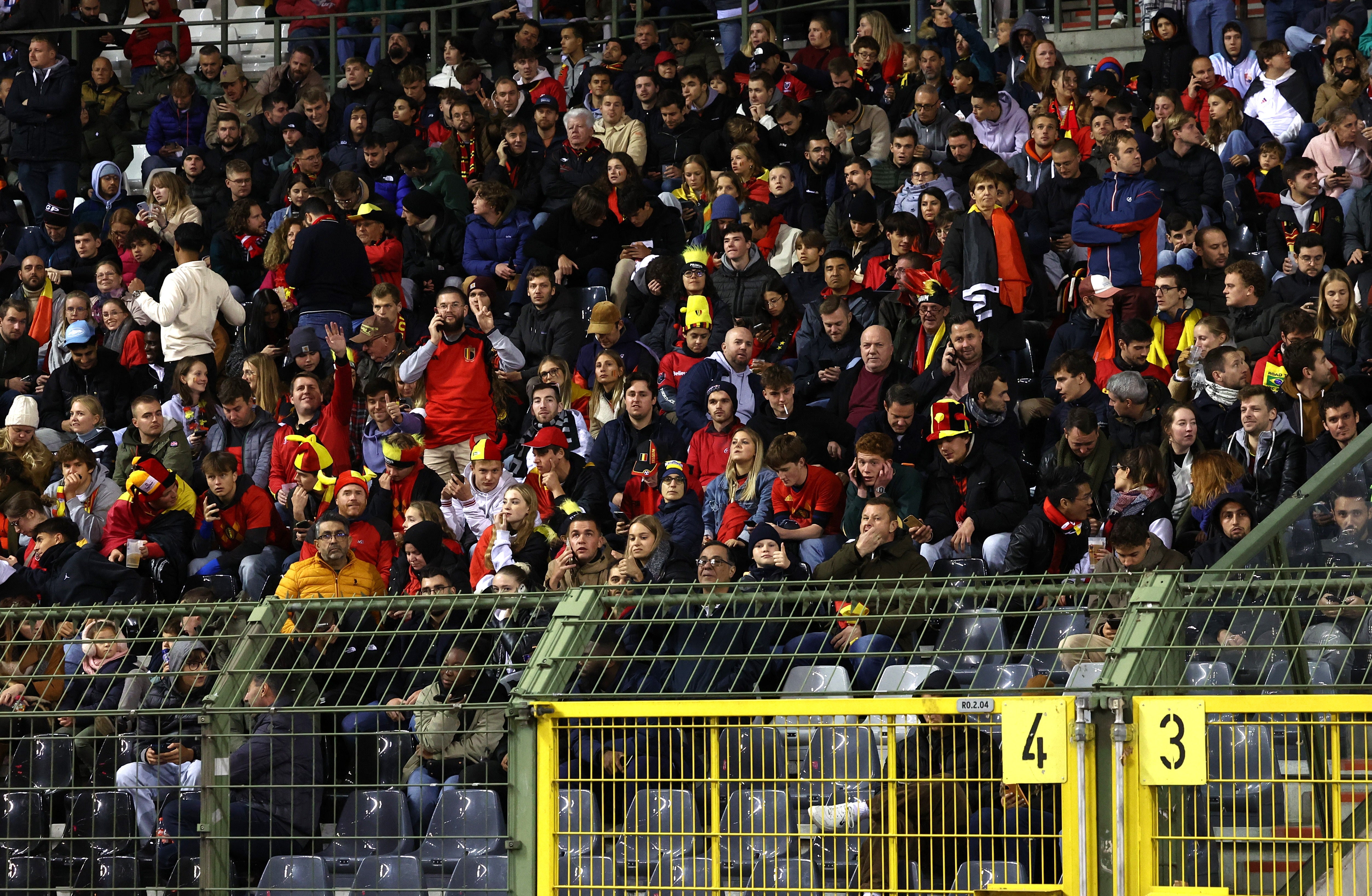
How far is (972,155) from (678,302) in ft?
8.82

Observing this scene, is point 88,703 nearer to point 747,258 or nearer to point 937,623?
point 937,623

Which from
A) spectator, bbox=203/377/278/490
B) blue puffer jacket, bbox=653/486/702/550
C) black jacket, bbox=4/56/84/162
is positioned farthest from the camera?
black jacket, bbox=4/56/84/162

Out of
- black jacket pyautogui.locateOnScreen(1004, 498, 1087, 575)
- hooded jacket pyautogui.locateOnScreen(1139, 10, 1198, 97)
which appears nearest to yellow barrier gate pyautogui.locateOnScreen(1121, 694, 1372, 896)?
black jacket pyautogui.locateOnScreen(1004, 498, 1087, 575)

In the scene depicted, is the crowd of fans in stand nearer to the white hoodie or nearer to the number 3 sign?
the white hoodie

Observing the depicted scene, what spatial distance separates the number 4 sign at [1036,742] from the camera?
5590 millimetres

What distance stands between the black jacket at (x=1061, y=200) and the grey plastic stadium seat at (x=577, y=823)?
8766 millimetres

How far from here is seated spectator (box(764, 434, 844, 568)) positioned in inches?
441

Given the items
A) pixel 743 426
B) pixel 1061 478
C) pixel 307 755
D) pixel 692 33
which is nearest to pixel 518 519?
pixel 743 426

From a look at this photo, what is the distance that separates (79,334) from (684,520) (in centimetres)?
526

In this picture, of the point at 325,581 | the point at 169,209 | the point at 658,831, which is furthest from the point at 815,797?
the point at 169,209

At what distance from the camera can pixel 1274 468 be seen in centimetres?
1042

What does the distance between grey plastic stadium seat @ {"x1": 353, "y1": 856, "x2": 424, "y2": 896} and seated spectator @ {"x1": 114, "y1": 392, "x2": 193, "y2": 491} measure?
733 centimetres

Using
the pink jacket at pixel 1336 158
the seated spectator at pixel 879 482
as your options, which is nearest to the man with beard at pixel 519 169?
the seated spectator at pixel 879 482

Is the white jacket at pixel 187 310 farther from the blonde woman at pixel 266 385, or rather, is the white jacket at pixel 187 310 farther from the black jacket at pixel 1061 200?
Answer: the black jacket at pixel 1061 200
